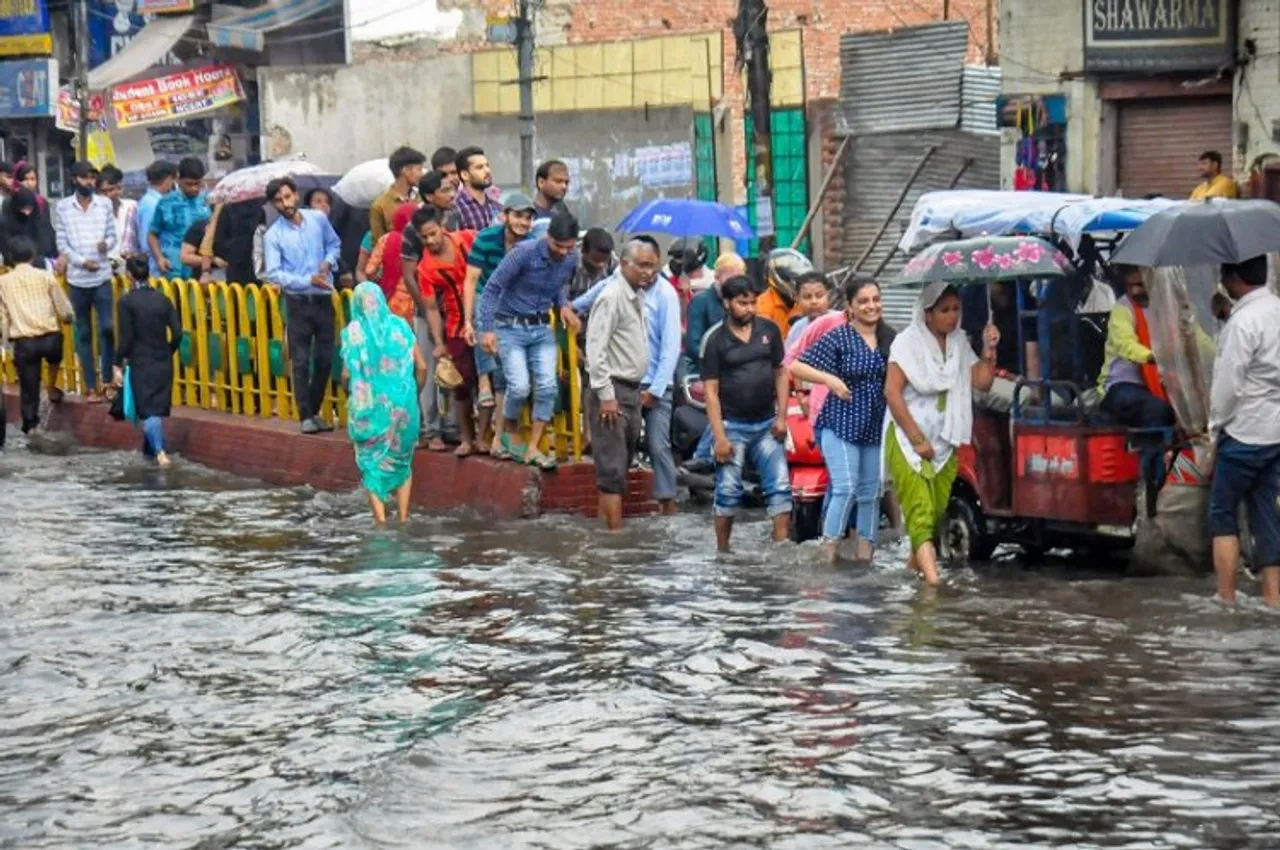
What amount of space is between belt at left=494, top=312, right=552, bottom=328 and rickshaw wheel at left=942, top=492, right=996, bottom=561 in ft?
9.56

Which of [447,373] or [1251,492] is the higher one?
[447,373]

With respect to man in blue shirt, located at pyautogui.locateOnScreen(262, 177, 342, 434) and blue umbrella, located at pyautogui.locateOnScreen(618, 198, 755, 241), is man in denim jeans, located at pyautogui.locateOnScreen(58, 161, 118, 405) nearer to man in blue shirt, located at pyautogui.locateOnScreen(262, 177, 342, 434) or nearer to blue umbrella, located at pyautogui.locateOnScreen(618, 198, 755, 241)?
man in blue shirt, located at pyautogui.locateOnScreen(262, 177, 342, 434)

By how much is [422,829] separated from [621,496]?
7.08 metres

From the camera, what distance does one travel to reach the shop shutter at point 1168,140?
22.6m

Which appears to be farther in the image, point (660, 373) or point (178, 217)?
point (178, 217)

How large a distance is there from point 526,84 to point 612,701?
21789 millimetres

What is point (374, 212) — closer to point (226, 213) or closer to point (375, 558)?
point (226, 213)

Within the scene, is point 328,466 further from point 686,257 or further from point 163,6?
point 163,6

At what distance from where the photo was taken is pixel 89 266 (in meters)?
20.7

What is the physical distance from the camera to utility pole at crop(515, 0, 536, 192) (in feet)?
98.9

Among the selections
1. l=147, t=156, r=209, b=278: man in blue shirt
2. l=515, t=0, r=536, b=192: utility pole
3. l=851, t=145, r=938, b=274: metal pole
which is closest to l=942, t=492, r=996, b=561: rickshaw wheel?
l=147, t=156, r=209, b=278: man in blue shirt

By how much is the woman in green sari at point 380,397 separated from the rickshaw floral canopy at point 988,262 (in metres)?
3.97

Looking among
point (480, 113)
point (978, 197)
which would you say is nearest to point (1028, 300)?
point (978, 197)

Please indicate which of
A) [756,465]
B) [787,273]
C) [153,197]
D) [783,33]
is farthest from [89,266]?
[783,33]
